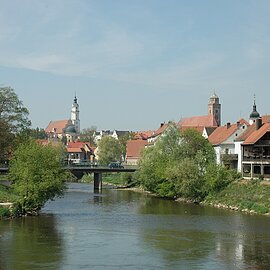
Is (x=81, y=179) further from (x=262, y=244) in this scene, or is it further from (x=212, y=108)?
(x=262, y=244)

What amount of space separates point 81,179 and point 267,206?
6756 cm

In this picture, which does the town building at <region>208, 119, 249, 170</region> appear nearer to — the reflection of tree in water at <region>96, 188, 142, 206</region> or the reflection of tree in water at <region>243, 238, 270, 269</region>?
the reflection of tree in water at <region>96, 188, 142, 206</region>

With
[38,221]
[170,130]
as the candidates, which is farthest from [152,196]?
[38,221]

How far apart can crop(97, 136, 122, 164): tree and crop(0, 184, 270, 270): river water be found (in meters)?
71.6

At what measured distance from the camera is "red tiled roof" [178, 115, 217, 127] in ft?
410

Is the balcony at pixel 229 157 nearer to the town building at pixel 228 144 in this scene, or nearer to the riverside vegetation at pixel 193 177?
the town building at pixel 228 144

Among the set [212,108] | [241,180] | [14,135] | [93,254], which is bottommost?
[93,254]

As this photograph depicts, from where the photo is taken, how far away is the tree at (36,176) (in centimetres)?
5016

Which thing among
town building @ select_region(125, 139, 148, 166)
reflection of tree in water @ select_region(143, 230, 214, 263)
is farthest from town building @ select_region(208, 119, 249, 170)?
town building @ select_region(125, 139, 148, 166)

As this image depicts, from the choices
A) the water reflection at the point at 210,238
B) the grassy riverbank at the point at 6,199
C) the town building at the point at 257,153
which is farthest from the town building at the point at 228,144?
the grassy riverbank at the point at 6,199

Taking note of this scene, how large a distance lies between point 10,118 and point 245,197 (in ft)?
88.1

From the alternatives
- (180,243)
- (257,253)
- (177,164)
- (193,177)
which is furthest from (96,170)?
(257,253)

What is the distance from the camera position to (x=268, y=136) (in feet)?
222

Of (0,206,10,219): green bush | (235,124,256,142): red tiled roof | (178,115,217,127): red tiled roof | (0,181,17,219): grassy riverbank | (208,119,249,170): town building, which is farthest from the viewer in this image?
(178,115,217,127): red tiled roof
